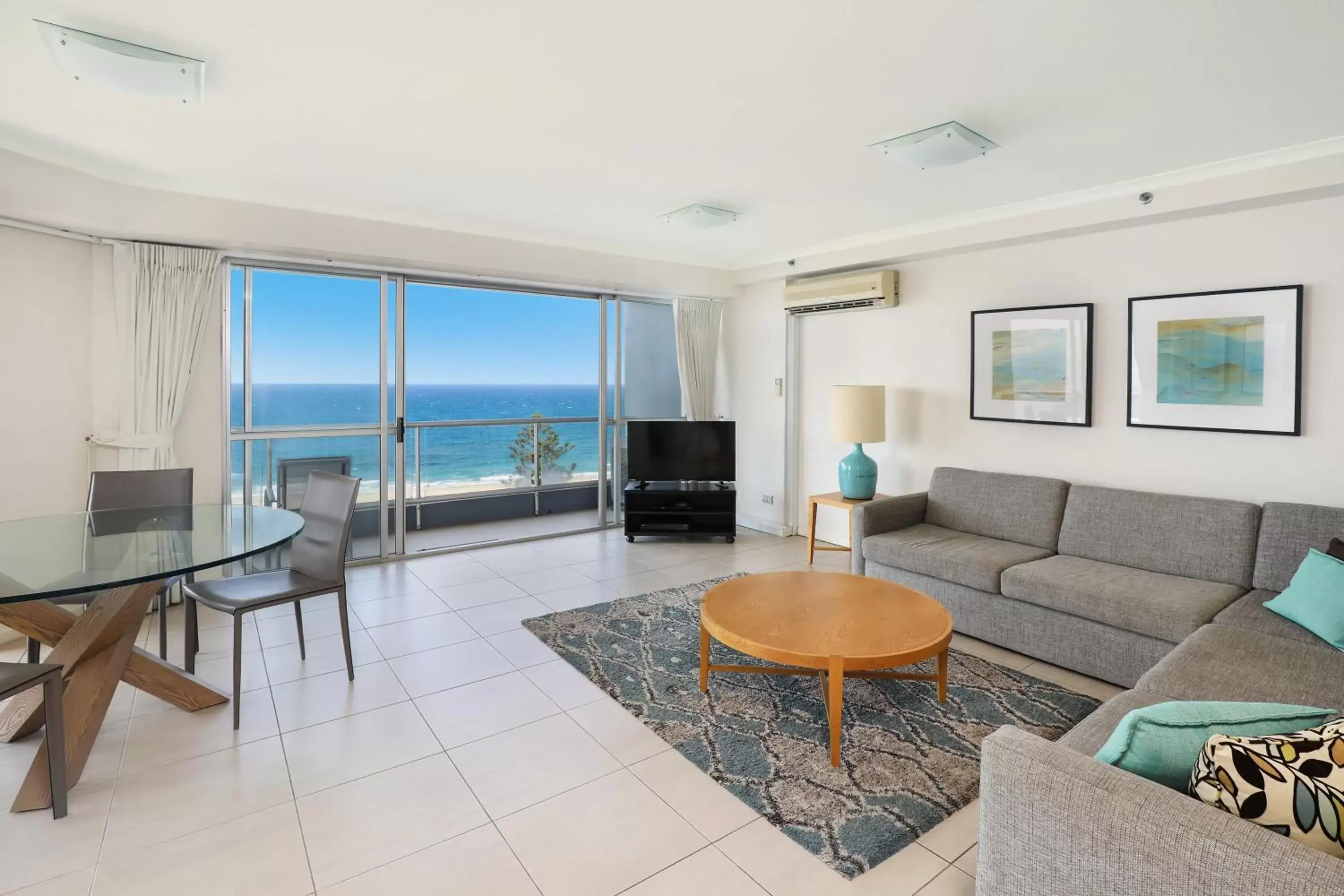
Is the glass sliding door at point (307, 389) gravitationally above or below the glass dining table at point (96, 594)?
above

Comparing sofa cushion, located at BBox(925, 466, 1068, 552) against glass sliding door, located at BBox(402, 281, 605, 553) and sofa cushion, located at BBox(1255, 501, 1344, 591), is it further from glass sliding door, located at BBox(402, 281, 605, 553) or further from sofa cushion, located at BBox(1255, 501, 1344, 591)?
glass sliding door, located at BBox(402, 281, 605, 553)

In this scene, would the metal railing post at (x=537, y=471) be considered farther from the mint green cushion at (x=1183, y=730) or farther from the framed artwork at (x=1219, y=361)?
the mint green cushion at (x=1183, y=730)

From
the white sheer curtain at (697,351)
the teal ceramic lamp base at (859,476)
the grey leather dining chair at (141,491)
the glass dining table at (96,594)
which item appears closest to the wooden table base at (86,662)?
the glass dining table at (96,594)

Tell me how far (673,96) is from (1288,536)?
10.9 ft

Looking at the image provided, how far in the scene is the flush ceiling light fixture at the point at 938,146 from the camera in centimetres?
290

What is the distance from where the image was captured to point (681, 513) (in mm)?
5801

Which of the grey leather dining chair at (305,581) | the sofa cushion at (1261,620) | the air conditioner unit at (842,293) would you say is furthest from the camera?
the air conditioner unit at (842,293)

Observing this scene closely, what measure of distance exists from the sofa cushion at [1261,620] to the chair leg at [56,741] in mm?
4088

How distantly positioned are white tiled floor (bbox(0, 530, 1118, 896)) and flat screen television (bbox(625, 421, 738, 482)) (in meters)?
2.69

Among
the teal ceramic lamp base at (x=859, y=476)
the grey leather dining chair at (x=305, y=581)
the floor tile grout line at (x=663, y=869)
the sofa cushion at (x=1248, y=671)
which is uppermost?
the teal ceramic lamp base at (x=859, y=476)

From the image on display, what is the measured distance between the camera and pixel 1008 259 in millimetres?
4402

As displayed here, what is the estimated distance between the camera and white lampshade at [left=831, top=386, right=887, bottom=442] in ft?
16.0

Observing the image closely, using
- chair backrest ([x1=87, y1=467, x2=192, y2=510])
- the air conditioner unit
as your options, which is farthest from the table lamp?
chair backrest ([x1=87, y1=467, x2=192, y2=510])

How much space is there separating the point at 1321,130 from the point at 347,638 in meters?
4.73
